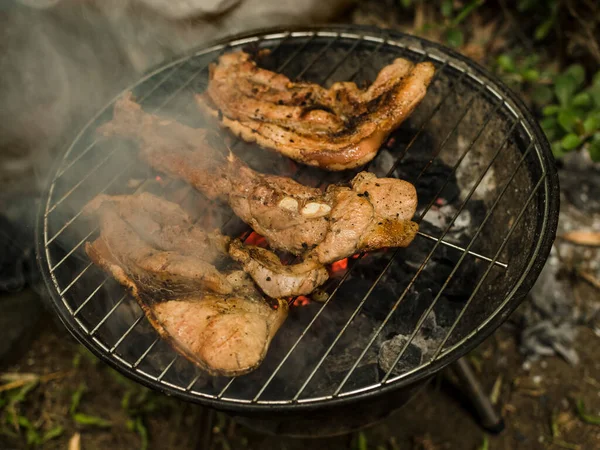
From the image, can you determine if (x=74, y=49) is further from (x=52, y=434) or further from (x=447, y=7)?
(x=447, y=7)

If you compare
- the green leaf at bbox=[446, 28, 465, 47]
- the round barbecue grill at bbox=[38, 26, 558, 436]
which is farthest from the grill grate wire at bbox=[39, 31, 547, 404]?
the green leaf at bbox=[446, 28, 465, 47]

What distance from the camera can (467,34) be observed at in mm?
5379

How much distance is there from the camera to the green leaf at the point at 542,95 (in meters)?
4.51

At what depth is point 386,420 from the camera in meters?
3.61

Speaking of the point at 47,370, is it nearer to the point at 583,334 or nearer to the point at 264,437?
the point at 264,437

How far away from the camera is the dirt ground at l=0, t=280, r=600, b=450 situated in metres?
3.50

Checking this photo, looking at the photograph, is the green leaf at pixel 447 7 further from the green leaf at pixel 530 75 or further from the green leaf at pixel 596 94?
the green leaf at pixel 596 94

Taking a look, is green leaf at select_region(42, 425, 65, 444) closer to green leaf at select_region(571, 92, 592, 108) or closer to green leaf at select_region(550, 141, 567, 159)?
green leaf at select_region(550, 141, 567, 159)

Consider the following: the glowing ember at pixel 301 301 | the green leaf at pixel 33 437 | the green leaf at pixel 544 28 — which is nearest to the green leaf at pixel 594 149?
the green leaf at pixel 544 28

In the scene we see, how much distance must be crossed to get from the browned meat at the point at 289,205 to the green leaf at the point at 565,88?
2.48m

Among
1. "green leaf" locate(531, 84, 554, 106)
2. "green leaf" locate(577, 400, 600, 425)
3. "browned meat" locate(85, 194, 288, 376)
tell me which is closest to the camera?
"browned meat" locate(85, 194, 288, 376)

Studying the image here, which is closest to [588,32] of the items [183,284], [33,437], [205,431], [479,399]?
[479,399]

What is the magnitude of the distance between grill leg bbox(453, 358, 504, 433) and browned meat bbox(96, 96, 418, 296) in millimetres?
1396

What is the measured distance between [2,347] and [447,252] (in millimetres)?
3410
